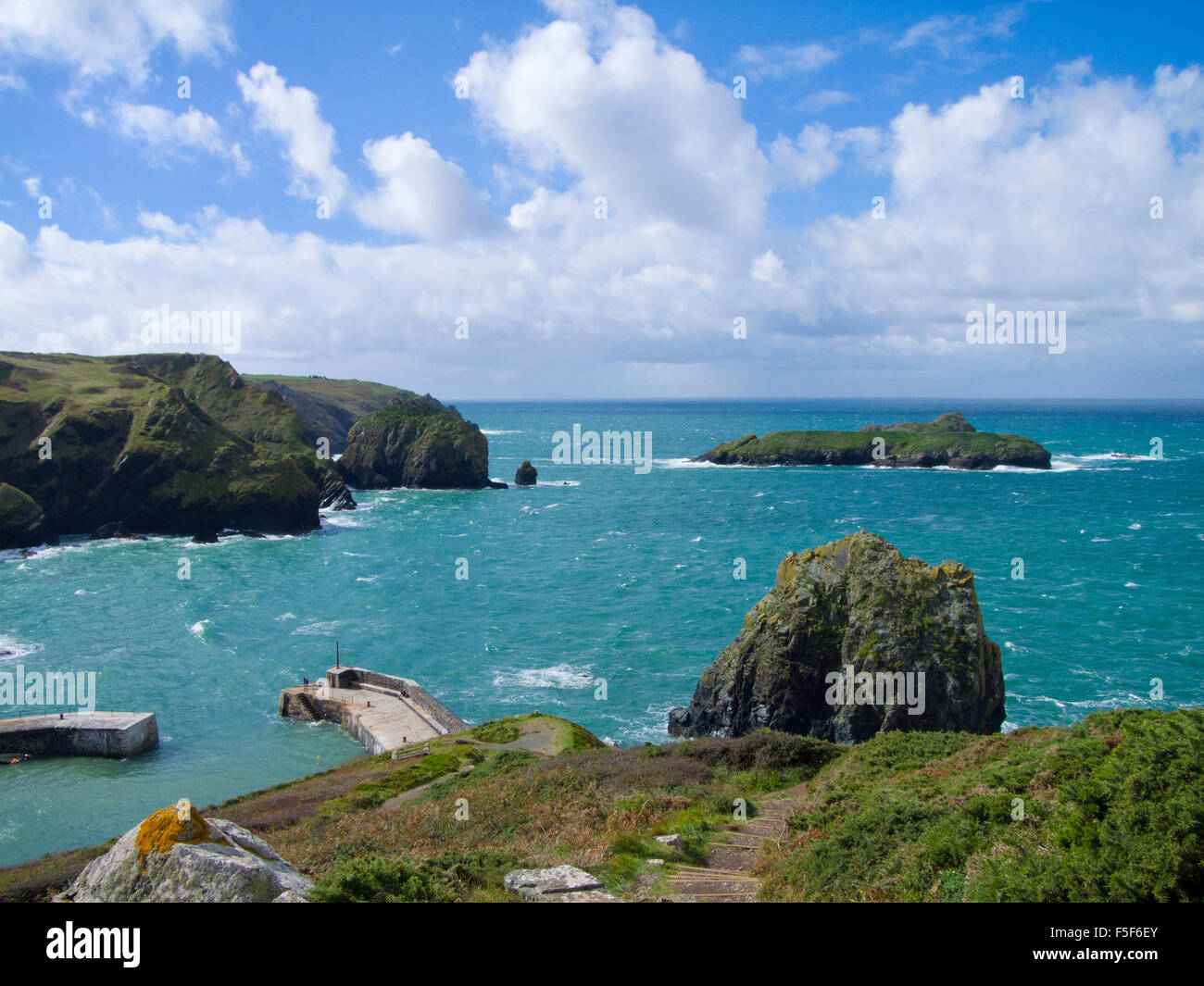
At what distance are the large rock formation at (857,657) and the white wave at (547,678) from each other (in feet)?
26.9

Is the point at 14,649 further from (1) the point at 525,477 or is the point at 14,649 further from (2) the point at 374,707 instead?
(1) the point at 525,477

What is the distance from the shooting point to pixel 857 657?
3694cm

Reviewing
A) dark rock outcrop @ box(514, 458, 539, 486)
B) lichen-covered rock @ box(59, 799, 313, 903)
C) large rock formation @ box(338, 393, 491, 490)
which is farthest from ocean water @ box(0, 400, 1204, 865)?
lichen-covered rock @ box(59, 799, 313, 903)

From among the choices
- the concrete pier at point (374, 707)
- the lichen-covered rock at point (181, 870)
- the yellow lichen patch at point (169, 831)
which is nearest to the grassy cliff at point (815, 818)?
the lichen-covered rock at point (181, 870)

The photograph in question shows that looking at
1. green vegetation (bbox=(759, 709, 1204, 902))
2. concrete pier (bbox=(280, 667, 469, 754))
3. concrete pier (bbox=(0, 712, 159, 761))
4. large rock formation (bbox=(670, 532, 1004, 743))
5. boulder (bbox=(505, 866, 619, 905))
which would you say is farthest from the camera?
concrete pier (bbox=(280, 667, 469, 754))

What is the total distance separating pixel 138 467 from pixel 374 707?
249 feet

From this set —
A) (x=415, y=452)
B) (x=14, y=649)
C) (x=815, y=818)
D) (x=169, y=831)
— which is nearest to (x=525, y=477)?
(x=415, y=452)

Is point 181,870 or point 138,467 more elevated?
point 138,467

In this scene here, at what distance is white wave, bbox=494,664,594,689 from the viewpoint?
47094mm

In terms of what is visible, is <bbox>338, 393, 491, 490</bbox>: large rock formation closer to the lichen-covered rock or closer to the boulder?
the boulder

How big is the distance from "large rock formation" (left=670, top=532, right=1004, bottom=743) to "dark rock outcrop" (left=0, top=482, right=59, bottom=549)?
3269 inches
